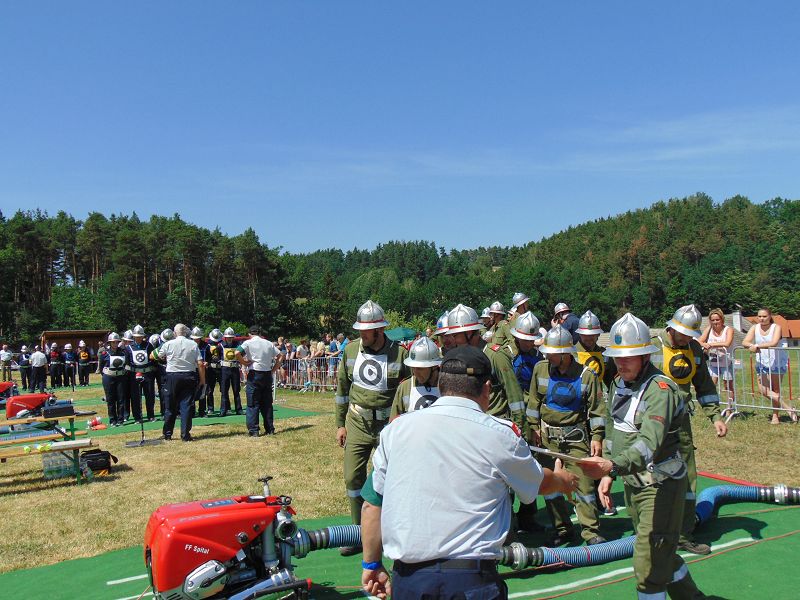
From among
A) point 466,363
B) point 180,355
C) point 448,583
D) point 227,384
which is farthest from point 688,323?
point 227,384

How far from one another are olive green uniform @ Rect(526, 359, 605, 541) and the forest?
53.3 meters

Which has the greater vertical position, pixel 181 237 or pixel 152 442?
pixel 181 237

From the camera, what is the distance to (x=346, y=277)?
146750 millimetres

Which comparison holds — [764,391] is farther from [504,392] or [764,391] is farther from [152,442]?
[152,442]

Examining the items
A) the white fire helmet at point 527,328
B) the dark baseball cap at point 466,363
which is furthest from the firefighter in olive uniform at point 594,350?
the dark baseball cap at point 466,363

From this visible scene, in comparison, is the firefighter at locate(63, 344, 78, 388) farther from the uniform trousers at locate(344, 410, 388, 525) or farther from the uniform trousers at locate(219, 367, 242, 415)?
the uniform trousers at locate(344, 410, 388, 525)

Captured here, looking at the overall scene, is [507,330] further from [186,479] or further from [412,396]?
[186,479]

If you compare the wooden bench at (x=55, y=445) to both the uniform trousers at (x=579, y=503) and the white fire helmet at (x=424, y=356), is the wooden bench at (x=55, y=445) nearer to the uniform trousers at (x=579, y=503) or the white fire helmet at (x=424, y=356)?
the white fire helmet at (x=424, y=356)

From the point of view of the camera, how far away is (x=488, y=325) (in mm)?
11836

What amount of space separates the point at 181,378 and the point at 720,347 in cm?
1065

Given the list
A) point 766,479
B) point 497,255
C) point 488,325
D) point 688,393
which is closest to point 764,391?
point 766,479

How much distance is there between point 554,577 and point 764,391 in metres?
9.15

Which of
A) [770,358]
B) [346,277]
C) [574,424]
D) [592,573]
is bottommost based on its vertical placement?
[592,573]

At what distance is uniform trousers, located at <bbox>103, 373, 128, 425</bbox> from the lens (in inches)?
588
